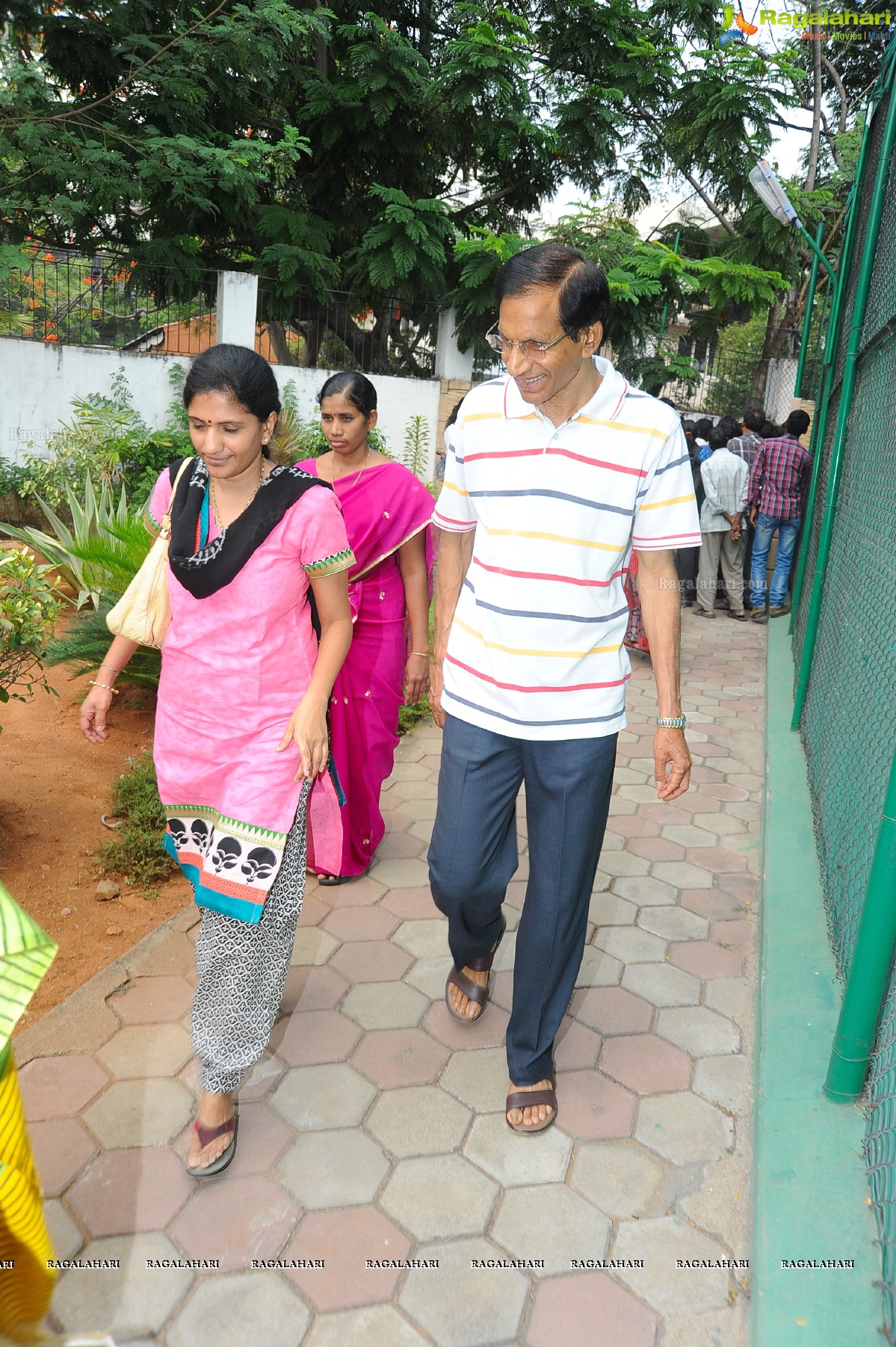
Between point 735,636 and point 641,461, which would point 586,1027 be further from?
point 735,636

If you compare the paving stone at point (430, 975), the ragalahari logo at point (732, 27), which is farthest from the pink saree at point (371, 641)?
the ragalahari logo at point (732, 27)

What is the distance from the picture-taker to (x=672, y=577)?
219 cm

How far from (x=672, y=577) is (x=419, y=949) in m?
1.56

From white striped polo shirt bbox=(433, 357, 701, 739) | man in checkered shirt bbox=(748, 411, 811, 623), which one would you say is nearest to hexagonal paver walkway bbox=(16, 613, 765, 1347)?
white striped polo shirt bbox=(433, 357, 701, 739)

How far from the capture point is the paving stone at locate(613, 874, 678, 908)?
3.56 metres

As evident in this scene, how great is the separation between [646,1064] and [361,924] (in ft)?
3.48

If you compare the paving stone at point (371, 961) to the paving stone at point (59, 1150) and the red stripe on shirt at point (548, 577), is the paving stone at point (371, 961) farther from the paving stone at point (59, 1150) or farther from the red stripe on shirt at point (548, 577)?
the red stripe on shirt at point (548, 577)

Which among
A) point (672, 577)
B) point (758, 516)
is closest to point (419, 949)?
point (672, 577)

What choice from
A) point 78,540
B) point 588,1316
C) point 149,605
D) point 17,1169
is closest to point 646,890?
point 588,1316

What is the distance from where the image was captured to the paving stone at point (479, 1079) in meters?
2.42

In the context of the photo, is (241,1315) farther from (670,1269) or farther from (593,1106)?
(593,1106)

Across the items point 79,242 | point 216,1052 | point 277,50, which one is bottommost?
point 216,1052

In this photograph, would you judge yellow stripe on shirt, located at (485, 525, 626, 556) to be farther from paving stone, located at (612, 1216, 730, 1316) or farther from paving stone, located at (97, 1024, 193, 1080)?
paving stone, located at (97, 1024, 193, 1080)

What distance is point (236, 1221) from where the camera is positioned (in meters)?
2.03
